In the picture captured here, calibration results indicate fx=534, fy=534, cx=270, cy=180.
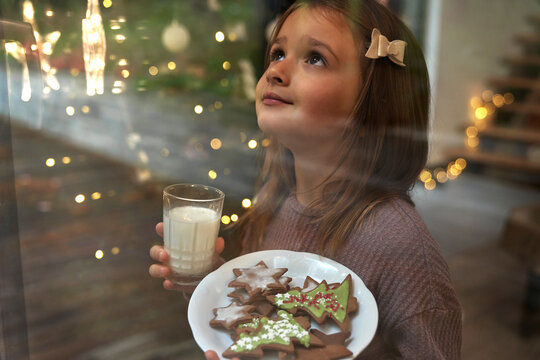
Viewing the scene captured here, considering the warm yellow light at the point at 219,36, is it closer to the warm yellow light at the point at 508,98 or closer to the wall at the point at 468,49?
the wall at the point at 468,49

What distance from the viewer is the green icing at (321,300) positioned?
58 centimetres

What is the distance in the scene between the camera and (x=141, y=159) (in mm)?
792

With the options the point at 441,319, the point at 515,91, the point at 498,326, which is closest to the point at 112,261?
the point at 441,319

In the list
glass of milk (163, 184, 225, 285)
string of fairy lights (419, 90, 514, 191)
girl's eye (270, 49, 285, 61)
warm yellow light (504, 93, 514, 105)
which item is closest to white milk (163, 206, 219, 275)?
glass of milk (163, 184, 225, 285)

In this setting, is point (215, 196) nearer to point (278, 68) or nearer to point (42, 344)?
point (278, 68)

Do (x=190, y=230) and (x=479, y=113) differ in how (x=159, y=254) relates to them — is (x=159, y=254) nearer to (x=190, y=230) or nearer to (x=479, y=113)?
(x=190, y=230)

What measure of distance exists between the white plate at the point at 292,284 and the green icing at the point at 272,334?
0.06 feet

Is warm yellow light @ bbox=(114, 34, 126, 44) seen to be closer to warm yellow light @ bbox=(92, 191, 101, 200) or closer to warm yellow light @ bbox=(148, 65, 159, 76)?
warm yellow light @ bbox=(148, 65, 159, 76)

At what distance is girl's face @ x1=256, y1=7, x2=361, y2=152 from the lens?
641 mm

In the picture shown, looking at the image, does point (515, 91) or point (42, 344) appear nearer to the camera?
point (42, 344)

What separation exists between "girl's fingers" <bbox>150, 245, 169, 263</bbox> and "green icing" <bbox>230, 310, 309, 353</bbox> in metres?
0.14

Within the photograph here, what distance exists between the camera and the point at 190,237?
0.62 metres

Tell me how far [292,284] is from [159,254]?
0.55 feet

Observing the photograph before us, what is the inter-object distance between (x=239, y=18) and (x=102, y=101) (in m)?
0.26
